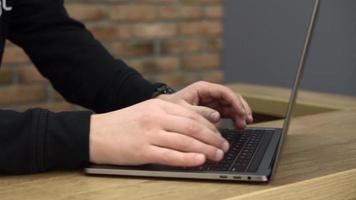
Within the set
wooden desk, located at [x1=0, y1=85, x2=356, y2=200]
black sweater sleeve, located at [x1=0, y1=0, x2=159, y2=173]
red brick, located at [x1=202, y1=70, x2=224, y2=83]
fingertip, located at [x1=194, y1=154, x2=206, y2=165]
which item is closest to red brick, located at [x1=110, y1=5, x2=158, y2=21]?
red brick, located at [x1=202, y1=70, x2=224, y2=83]

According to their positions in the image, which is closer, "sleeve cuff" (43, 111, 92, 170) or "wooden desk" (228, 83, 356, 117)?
"sleeve cuff" (43, 111, 92, 170)

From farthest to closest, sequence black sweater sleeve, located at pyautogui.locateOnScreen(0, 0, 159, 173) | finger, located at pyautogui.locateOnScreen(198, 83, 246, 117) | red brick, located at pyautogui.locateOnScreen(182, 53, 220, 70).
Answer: red brick, located at pyautogui.locateOnScreen(182, 53, 220, 70) < black sweater sleeve, located at pyautogui.locateOnScreen(0, 0, 159, 173) < finger, located at pyautogui.locateOnScreen(198, 83, 246, 117)

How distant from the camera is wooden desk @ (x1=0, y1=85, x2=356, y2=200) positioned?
2.39ft

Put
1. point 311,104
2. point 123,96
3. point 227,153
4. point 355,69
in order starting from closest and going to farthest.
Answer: point 227,153, point 123,96, point 311,104, point 355,69

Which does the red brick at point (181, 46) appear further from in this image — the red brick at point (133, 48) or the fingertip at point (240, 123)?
the fingertip at point (240, 123)

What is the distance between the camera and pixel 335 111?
4.54 ft

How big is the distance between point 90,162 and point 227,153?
0.18 m

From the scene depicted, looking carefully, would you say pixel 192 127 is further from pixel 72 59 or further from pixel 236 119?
pixel 72 59

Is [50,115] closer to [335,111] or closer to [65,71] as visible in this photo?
[65,71]

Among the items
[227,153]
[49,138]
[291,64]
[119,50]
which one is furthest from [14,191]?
[291,64]

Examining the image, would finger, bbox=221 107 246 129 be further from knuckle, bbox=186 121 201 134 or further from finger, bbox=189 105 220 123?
knuckle, bbox=186 121 201 134

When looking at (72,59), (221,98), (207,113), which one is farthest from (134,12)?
(207,113)

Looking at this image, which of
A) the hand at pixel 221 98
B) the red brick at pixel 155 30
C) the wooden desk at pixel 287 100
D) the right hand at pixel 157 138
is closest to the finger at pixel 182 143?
the right hand at pixel 157 138

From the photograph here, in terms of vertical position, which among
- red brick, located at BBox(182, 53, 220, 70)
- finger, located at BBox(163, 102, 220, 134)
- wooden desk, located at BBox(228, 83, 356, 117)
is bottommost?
red brick, located at BBox(182, 53, 220, 70)
